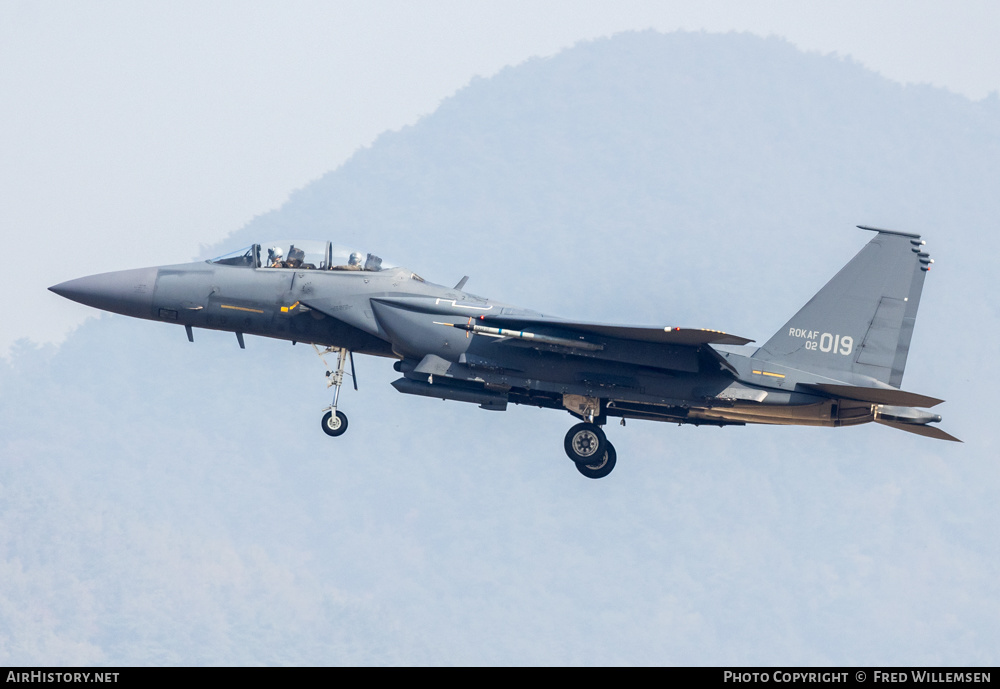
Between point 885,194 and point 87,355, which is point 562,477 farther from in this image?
point 885,194

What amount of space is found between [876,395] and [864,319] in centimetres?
237

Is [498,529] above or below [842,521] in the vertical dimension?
below

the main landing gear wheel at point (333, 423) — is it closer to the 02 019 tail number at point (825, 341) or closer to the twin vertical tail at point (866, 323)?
the twin vertical tail at point (866, 323)

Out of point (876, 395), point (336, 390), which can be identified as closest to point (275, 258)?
point (336, 390)

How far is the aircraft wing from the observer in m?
20.4

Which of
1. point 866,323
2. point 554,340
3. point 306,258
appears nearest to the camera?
point 554,340

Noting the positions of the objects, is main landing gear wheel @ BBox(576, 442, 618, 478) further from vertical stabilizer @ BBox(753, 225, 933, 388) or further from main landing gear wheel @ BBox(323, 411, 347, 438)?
main landing gear wheel @ BBox(323, 411, 347, 438)

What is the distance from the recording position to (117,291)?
22.3 metres

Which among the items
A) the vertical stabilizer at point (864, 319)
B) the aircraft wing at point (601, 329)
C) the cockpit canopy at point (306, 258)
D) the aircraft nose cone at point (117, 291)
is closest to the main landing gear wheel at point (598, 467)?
the aircraft wing at point (601, 329)

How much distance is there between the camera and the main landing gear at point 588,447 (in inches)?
885

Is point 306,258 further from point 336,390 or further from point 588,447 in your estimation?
point 588,447

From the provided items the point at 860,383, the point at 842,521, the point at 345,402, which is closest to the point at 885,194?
the point at 842,521
